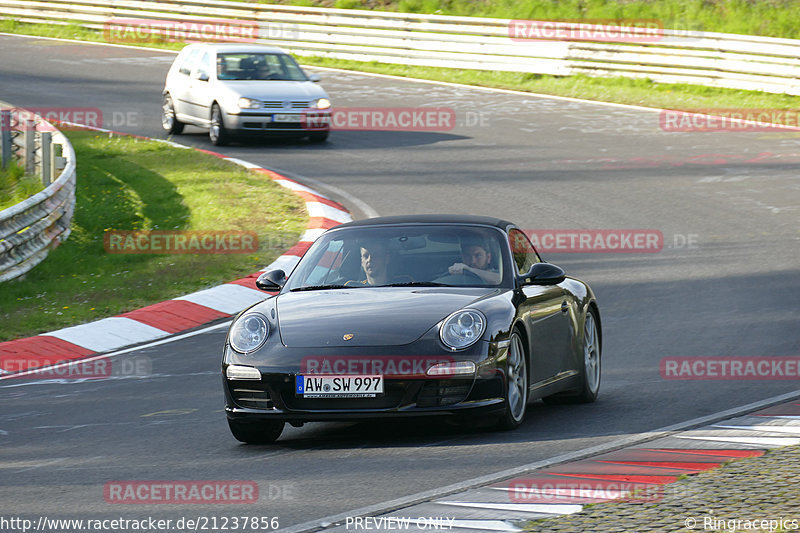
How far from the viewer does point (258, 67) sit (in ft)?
73.5

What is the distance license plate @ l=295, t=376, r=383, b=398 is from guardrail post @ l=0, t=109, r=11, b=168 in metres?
11.6

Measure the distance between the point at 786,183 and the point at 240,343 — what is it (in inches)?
466

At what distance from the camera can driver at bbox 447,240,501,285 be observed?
8.05 m

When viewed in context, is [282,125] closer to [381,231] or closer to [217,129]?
[217,129]

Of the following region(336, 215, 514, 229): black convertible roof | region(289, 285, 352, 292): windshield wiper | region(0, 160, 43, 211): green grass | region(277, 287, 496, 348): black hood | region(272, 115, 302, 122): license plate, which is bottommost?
region(0, 160, 43, 211): green grass

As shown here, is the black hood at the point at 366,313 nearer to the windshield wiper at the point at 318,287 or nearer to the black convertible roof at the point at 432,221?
the windshield wiper at the point at 318,287

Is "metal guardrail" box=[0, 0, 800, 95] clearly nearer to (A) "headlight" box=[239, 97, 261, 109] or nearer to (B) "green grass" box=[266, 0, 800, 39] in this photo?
(B) "green grass" box=[266, 0, 800, 39]

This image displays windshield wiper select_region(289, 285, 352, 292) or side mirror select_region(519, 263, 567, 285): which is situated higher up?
side mirror select_region(519, 263, 567, 285)

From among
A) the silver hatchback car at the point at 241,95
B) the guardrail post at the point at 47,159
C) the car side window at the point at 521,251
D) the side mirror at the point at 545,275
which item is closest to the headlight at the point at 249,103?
the silver hatchback car at the point at 241,95

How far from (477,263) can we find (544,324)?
1.84 feet

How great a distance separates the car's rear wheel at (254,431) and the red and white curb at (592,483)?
172cm

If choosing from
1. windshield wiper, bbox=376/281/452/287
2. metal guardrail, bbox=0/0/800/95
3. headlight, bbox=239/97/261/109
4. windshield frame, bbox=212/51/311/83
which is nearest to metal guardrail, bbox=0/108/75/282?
headlight, bbox=239/97/261/109

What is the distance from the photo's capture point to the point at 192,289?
12953mm

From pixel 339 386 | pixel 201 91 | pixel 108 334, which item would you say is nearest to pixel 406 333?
pixel 339 386
